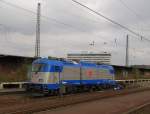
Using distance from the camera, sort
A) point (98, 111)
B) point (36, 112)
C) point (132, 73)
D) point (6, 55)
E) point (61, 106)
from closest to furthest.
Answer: point (36, 112) < point (98, 111) < point (61, 106) < point (6, 55) < point (132, 73)

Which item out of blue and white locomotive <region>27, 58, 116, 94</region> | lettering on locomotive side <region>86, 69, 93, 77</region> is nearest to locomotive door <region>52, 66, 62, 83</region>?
blue and white locomotive <region>27, 58, 116, 94</region>

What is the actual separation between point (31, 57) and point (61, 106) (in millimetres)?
23542

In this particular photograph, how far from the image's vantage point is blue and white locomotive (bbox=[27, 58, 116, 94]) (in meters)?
29.4

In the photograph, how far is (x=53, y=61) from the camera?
30281mm

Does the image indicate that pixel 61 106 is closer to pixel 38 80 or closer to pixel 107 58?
pixel 38 80

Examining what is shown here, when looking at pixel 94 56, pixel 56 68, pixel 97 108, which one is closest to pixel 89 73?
pixel 56 68

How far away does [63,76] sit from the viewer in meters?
31.5

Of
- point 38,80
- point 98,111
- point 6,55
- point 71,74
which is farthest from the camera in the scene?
point 6,55

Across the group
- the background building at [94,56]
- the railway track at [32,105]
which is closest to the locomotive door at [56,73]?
the railway track at [32,105]

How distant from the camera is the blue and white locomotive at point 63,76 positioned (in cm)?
2938

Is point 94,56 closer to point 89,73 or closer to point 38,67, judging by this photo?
point 89,73

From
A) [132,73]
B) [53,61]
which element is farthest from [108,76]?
[132,73]

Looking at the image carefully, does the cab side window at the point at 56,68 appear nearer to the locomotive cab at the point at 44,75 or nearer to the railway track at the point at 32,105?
the locomotive cab at the point at 44,75

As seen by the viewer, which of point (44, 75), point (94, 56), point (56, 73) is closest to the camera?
point (44, 75)
